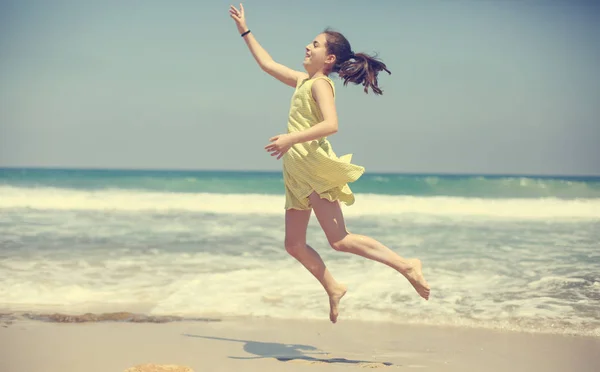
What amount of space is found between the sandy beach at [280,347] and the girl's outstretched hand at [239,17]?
170 centimetres

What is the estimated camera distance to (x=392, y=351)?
3844 mm

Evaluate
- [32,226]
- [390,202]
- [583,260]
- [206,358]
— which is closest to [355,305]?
[206,358]

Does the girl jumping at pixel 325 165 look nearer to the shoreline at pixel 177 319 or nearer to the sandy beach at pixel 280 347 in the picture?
the sandy beach at pixel 280 347

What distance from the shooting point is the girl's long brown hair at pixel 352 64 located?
350cm

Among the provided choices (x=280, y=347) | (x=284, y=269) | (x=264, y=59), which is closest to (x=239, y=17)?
(x=264, y=59)

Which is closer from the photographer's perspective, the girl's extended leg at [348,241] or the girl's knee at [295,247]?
the girl's extended leg at [348,241]

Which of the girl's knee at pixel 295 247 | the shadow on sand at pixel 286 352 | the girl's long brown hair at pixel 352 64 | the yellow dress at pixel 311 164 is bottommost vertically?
the shadow on sand at pixel 286 352

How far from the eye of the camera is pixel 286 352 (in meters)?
3.76

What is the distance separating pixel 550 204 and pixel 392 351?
46.7 ft

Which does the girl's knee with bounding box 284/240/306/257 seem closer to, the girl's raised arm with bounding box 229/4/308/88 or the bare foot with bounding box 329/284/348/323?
the bare foot with bounding box 329/284/348/323

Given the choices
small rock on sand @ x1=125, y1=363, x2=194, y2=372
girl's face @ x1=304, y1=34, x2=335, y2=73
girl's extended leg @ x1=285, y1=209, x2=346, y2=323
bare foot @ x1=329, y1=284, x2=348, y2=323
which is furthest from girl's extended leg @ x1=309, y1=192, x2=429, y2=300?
small rock on sand @ x1=125, y1=363, x2=194, y2=372

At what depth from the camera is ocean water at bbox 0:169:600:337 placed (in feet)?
16.0

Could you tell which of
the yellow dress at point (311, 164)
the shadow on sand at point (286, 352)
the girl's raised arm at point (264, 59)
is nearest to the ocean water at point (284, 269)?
the shadow on sand at point (286, 352)

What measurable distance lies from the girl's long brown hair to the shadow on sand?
135 centimetres
